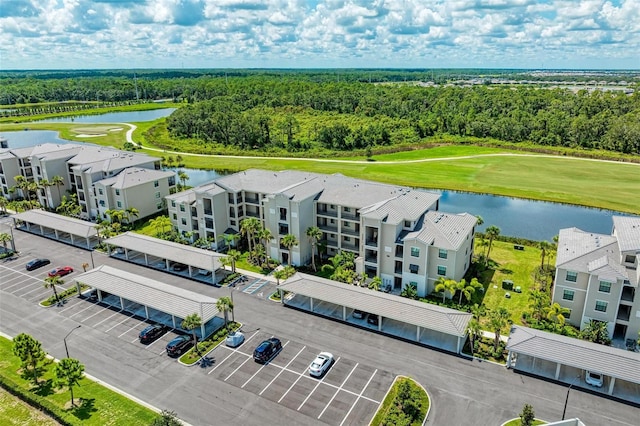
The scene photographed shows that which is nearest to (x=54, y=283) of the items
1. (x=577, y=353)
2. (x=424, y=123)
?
(x=577, y=353)

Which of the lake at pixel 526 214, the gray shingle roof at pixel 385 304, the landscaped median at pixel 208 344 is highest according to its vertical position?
the gray shingle roof at pixel 385 304

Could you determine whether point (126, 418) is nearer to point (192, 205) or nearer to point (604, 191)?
point (192, 205)

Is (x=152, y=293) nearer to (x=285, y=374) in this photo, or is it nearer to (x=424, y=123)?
(x=285, y=374)

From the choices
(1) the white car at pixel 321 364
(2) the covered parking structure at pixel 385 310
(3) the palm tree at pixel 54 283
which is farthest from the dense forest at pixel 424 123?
(1) the white car at pixel 321 364

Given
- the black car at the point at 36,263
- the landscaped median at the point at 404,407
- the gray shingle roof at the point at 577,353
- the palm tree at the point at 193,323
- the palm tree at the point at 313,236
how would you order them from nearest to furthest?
the landscaped median at the point at 404,407 → the gray shingle roof at the point at 577,353 → the palm tree at the point at 193,323 → the palm tree at the point at 313,236 → the black car at the point at 36,263

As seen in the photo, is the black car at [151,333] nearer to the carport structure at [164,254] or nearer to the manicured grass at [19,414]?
the manicured grass at [19,414]

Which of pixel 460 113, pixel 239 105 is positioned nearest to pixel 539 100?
pixel 460 113
